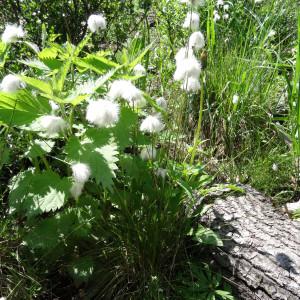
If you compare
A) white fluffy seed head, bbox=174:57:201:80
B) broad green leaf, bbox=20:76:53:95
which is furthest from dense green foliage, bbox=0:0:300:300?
white fluffy seed head, bbox=174:57:201:80

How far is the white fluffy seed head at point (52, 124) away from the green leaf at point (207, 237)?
0.76 metres

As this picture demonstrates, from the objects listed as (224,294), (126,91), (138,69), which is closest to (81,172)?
(126,91)

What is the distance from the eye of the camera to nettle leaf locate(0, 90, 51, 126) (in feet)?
4.58

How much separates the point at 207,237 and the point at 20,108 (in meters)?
0.91

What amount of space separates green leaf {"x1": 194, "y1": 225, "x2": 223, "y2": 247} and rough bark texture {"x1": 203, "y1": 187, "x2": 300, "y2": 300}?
0.18 feet

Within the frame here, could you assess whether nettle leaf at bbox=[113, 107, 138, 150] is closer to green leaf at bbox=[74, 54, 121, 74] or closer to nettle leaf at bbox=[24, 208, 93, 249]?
green leaf at bbox=[74, 54, 121, 74]

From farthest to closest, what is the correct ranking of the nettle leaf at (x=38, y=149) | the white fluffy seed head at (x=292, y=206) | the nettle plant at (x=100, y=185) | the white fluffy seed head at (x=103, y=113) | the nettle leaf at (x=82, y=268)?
the white fluffy seed head at (x=292, y=206) → the nettle leaf at (x=82, y=268) → the nettle leaf at (x=38, y=149) → the nettle plant at (x=100, y=185) → the white fluffy seed head at (x=103, y=113)

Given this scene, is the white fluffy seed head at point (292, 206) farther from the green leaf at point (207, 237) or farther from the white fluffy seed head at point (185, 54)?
the white fluffy seed head at point (185, 54)

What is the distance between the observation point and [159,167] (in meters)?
1.73

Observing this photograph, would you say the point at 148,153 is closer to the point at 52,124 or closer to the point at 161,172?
the point at 161,172

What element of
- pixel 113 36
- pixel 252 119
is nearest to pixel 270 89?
pixel 252 119

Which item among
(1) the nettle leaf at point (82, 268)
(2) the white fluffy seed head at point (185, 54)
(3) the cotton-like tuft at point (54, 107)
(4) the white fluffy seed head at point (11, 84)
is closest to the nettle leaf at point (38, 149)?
(3) the cotton-like tuft at point (54, 107)

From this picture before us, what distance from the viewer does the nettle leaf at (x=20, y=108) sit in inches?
54.9

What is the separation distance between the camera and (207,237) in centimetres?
173
